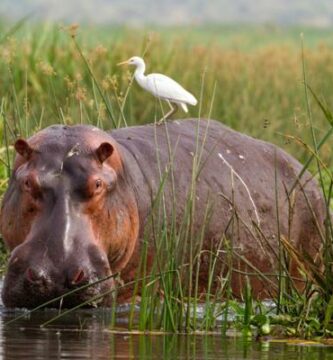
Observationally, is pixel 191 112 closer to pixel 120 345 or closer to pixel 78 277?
pixel 78 277

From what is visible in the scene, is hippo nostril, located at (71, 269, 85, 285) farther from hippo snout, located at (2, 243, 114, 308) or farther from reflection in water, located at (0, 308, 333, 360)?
reflection in water, located at (0, 308, 333, 360)

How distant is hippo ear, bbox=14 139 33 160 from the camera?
27.8ft

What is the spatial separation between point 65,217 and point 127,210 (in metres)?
0.79

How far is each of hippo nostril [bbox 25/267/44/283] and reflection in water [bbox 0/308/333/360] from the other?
21 cm

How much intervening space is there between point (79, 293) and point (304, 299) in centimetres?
108

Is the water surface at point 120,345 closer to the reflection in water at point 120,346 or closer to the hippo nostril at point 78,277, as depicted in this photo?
the reflection in water at point 120,346

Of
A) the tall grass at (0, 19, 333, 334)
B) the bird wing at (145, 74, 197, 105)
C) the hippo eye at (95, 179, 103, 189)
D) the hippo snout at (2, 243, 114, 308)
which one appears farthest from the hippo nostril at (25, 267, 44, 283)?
the bird wing at (145, 74, 197, 105)

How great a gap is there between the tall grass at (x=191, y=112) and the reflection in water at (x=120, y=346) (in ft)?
0.56

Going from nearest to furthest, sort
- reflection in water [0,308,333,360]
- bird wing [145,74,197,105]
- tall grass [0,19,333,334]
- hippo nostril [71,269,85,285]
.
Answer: reflection in water [0,308,333,360] → tall grass [0,19,333,334] → hippo nostril [71,269,85,285] → bird wing [145,74,197,105]

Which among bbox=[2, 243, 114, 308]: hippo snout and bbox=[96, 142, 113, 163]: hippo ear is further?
bbox=[96, 142, 113, 163]: hippo ear

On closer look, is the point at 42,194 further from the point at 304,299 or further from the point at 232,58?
the point at 232,58

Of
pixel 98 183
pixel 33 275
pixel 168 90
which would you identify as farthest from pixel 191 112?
pixel 33 275

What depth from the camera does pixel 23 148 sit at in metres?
8.50

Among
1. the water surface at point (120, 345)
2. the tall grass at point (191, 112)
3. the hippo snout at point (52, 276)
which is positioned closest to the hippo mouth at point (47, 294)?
the hippo snout at point (52, 276)
